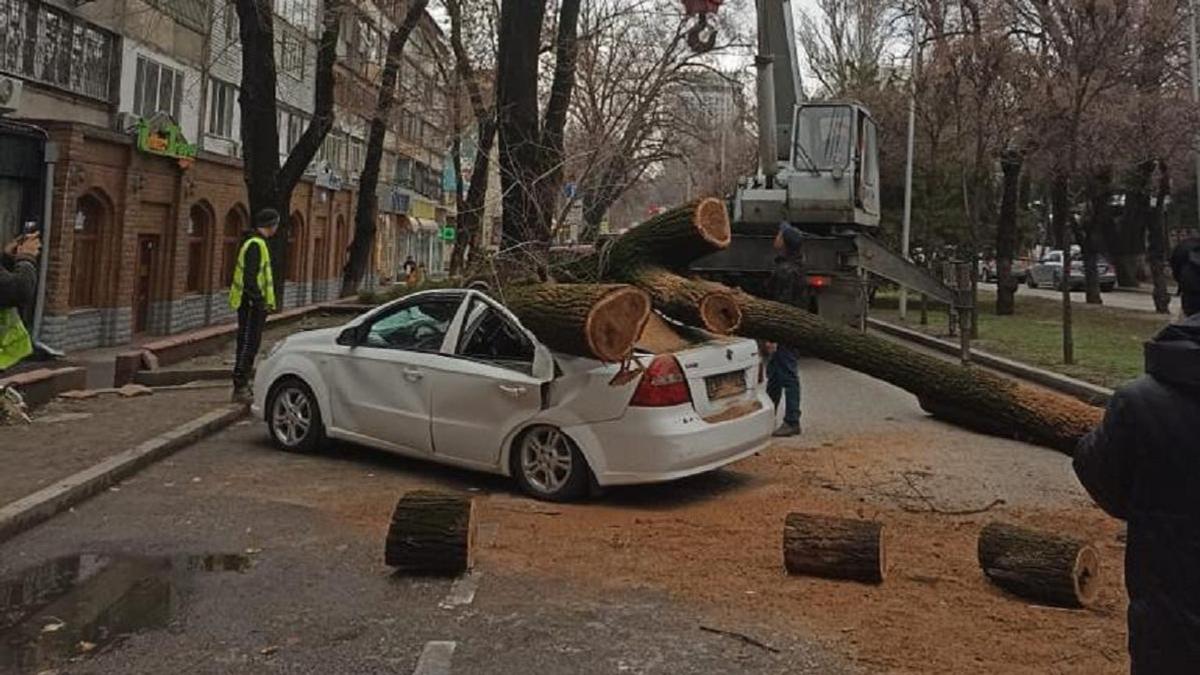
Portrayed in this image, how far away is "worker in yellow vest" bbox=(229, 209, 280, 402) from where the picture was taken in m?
10.1

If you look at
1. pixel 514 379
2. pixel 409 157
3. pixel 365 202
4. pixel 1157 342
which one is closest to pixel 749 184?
pixel 514 379

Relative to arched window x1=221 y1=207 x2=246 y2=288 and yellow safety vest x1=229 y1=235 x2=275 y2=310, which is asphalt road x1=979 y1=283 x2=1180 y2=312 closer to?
yellow safety vest x1=229 y1=235 x2=275 y2=310

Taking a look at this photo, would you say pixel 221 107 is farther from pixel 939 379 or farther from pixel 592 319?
pixel 939 379

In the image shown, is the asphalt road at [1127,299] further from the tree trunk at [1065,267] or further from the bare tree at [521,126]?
the bare tree at [521,126]

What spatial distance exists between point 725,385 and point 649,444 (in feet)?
2.92

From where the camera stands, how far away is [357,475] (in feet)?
25.1

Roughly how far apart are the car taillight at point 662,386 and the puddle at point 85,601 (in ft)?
8.31

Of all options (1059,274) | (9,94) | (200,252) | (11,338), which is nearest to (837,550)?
(11,338)

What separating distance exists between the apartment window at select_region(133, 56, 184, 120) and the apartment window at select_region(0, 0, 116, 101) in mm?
1042

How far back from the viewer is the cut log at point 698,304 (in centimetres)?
725

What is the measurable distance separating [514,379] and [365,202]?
63.2 feet

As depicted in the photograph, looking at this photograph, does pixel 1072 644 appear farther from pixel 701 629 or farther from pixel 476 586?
pixel 476 586

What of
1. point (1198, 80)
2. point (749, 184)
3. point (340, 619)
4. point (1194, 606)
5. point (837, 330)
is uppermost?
point (1198, 80)

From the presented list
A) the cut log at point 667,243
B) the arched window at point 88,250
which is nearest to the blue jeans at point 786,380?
the cut log at point 667,243
